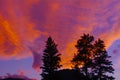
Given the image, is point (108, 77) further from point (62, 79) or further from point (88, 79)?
point (62, 79)

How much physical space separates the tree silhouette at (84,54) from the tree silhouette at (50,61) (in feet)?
14.0

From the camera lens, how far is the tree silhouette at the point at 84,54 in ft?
207

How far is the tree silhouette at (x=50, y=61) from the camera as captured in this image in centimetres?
6162

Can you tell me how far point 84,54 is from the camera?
6406cm

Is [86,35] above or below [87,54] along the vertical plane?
Answer: above

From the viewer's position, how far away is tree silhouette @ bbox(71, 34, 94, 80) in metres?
63.1

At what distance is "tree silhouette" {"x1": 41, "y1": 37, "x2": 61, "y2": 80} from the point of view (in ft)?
202

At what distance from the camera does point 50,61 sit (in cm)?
6284

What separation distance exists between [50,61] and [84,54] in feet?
26.6

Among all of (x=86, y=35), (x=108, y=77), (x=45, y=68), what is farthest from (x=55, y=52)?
(x=108, y=77)

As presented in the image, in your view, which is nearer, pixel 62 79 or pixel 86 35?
pixel 62 79

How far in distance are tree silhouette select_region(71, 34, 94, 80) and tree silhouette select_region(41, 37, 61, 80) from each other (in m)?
4.26

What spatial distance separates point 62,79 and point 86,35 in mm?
12170

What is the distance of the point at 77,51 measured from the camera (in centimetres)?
6456
